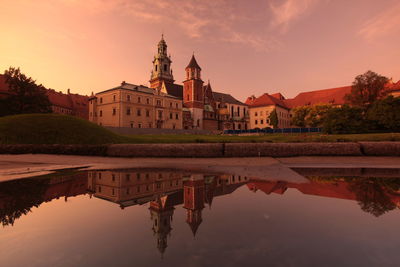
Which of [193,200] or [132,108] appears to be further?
[132,108]

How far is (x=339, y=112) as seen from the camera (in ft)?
104

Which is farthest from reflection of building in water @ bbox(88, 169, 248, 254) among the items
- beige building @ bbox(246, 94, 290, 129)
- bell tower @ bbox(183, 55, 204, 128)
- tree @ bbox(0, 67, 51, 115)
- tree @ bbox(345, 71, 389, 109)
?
beige building @ bbox(246, 94, 290, 129)

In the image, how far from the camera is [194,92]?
70.2 metres

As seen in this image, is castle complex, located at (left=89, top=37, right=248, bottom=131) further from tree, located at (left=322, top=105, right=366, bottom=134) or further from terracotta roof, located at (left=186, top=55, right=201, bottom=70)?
tree, located at (left=322, top=105, right=366, bottom=134)

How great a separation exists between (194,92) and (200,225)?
69.1 m

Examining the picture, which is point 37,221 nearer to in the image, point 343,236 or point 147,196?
point 147,196

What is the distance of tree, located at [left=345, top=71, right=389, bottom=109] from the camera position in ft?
153

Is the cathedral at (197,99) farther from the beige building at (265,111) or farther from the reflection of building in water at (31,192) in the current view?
the reflection of building in water at (31,192)

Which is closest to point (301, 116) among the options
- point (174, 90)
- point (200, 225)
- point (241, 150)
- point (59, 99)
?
point (174, 90)

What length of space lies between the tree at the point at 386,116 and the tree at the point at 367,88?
14.3 meters

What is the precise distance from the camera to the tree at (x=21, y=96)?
127ft

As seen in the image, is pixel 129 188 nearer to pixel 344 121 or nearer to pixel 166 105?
pixel 344 121

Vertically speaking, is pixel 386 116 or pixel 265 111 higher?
pixel 265 111

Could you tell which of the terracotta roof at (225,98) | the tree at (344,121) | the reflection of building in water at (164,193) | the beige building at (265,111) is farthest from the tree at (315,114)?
the reflection of building in water at (164,193)
